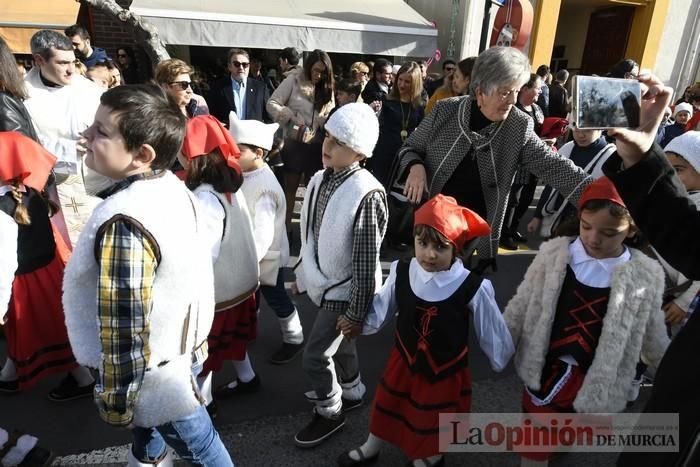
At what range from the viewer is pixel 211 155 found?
2229mm

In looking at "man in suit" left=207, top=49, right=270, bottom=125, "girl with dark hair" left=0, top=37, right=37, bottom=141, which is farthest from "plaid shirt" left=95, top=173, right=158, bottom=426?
"man in suit" left=207, top=49, right=270, bottom=125

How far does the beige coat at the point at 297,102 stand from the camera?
477 cm

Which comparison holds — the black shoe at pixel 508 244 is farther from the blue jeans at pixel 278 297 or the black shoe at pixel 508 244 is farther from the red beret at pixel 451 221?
the red beret at pixel 451 221

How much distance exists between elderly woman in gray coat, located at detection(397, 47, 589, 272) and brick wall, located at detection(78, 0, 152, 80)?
28.6ft

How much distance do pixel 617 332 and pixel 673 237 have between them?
847 mm

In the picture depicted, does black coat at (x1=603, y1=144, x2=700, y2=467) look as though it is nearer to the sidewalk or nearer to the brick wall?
the sidewalk

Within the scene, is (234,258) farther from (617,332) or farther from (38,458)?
(617,332)

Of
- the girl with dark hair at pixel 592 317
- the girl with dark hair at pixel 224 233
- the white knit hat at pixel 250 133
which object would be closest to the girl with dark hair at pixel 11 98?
the girl with dark hair at pixel 224 233

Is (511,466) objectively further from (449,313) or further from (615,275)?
(615,275)

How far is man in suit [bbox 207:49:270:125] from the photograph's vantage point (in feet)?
15.9

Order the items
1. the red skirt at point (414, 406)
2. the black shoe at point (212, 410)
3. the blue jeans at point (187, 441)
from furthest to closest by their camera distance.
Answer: the black shoe at point (212, 410)
the red skirt at point (414, 406)
the blue jeans at point (187, 441)

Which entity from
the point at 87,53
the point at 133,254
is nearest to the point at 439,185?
the point at 133,254

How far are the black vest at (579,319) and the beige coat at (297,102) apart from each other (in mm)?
3323

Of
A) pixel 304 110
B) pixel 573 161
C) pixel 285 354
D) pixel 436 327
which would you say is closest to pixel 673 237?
pixel 436 327
